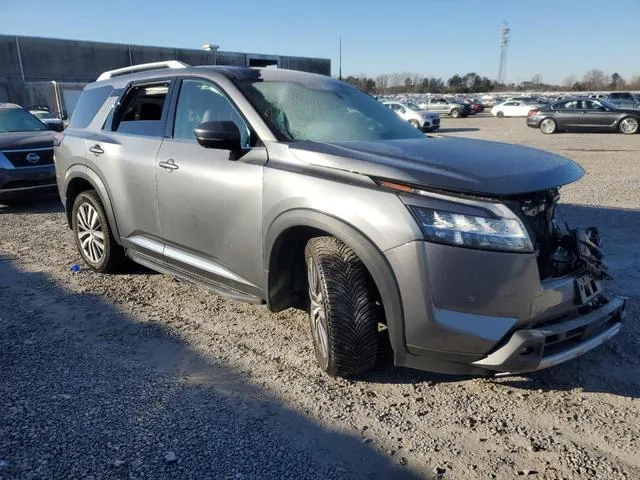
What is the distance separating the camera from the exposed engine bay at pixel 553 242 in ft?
9.02

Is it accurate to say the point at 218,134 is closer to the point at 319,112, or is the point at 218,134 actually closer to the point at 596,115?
the point at 319,112

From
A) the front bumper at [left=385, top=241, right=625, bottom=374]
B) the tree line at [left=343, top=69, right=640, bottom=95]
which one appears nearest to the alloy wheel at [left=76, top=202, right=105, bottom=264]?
the front bumper at [left=385, top=241, right=625, bottom=374]

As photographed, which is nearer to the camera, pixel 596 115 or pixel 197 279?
pixel 197 279

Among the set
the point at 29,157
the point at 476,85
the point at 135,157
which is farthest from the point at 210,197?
the point at 476,85

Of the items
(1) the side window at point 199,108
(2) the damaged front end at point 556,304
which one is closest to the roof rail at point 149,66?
(1) the side window at point 199,108

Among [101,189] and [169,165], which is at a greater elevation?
[169,165]

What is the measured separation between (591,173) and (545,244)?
378 inches

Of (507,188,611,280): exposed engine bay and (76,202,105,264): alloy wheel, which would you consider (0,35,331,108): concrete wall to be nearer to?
(76,202,105,264): alloy wheel

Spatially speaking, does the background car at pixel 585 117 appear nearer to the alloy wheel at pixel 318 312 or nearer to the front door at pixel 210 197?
the front door at pixel 210 197

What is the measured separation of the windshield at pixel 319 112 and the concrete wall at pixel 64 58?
129ft

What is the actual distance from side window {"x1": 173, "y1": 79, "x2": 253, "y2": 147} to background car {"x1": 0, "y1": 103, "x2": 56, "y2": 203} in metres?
5.31

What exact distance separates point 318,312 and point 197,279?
1192 millimetres

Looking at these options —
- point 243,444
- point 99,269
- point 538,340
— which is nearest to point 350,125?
point 538,340

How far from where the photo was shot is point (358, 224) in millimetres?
2793
